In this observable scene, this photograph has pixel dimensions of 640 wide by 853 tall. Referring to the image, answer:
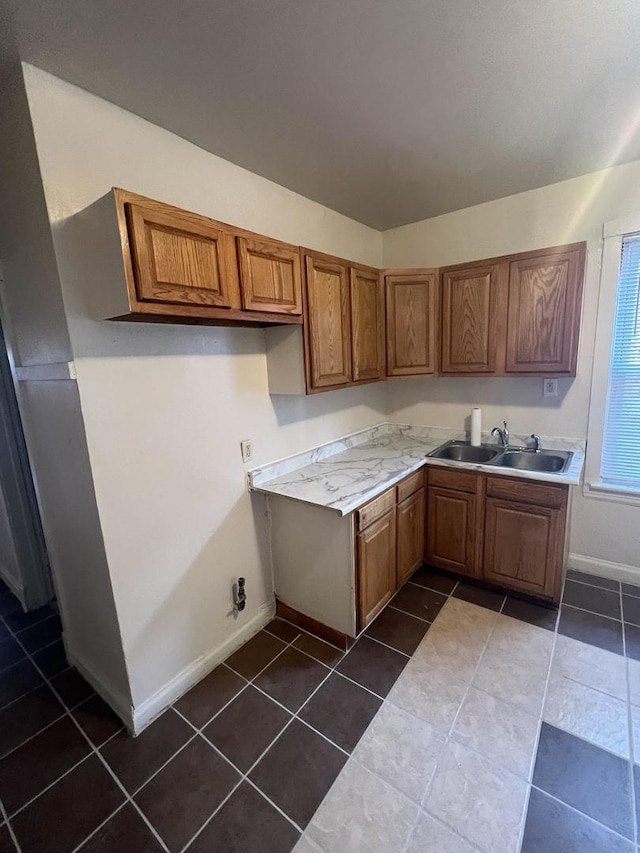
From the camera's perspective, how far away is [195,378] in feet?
5.85

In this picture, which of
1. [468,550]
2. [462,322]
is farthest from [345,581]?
[462,322]

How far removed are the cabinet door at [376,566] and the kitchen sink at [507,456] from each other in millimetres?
735

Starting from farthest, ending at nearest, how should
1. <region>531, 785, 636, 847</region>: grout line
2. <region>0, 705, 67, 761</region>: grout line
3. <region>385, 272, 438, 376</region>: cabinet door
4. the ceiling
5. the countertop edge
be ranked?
<region>385, 272, 438, 376</region>: cabinet door
the countertop edge
<region>0, 705, 67, 761</region>: grout line
<region>531, 785, 636, 847</region>: grout line
the ceiling

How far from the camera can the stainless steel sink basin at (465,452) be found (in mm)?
2762

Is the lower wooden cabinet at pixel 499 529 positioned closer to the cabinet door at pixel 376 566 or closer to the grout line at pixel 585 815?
the cabinet door at pixel 376 566

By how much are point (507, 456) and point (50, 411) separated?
8.94 feet

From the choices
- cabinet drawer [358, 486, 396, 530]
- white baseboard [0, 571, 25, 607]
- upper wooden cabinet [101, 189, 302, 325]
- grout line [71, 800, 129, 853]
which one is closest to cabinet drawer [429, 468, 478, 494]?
cabinet drawer [358, 486, 396, 530]

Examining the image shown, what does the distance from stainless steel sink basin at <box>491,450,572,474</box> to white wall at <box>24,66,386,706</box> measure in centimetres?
158

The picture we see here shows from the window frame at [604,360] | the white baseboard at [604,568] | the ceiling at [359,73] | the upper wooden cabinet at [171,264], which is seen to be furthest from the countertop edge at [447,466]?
the ceiling at [359,73]

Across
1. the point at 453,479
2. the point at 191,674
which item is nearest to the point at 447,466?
the point at 453,479

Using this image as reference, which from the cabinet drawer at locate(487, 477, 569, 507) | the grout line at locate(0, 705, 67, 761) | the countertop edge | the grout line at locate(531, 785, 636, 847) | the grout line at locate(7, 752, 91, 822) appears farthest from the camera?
the cabinet drawer at locate(487, 477, 569, 507)

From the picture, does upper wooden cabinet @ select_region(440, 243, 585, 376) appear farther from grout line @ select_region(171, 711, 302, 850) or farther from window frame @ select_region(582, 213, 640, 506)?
grout line @ select_region(171, 711, 302, 850)

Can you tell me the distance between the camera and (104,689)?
5.82ft

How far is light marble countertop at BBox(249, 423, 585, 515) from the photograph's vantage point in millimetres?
2000
